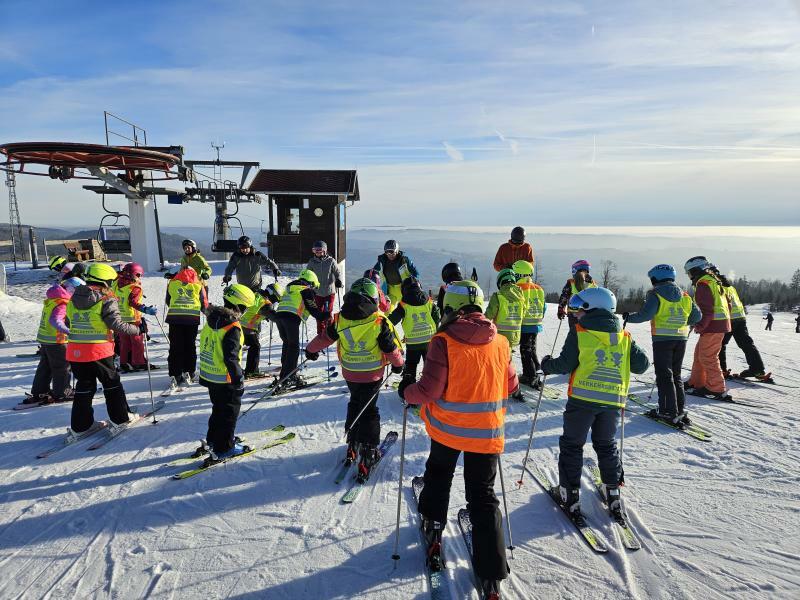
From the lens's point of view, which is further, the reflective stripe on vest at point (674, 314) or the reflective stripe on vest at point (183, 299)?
the reflective stripe on vest at point (183, 299)

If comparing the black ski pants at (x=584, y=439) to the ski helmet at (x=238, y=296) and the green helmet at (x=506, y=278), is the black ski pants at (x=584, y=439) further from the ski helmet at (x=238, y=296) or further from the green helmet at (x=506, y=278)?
the ski helmet at (x=238, y=296)

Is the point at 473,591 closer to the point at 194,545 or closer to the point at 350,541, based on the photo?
the point at 350,541

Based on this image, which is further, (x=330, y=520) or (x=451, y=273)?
(x=451, y=273)

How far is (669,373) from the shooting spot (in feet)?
19.2

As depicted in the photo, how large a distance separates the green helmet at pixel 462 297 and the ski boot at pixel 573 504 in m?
2.04

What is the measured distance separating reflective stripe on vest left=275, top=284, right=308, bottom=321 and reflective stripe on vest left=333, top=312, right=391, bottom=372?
242cm

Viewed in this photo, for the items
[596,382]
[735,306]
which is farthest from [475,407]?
[735,306]

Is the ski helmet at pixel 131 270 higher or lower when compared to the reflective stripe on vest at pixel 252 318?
higher

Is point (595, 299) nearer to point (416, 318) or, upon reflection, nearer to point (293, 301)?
point (416, 318)

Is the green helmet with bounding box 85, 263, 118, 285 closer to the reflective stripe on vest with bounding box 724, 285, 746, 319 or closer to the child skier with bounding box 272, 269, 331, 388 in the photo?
the child skier with bounding box 272, 269, 331, 388

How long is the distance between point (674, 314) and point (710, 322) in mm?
1753

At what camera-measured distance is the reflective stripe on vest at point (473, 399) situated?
2.87m

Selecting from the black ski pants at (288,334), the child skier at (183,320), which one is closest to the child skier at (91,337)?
the child skier at (183,320)

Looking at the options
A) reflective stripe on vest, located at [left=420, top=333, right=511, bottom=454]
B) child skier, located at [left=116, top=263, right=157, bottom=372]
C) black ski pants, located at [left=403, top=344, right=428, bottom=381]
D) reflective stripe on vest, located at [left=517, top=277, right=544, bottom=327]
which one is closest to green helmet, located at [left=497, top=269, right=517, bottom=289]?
reflective stripe on vest, located at [left=517, top=277, right=544, bottom=327]
